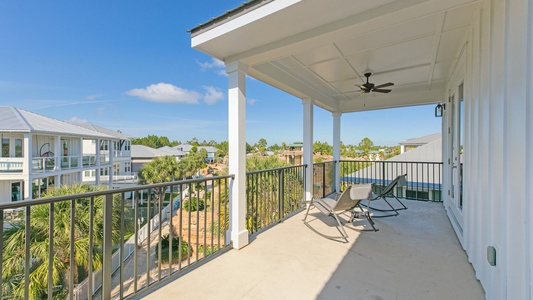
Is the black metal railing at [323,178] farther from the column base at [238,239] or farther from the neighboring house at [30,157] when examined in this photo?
the neighboring house at [30,157]

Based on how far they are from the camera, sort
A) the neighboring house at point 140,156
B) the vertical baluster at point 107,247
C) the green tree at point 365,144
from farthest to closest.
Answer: the green tree at point 365,144 < the neighboring house at point 140,156 < the vertical baluster at point 107,247

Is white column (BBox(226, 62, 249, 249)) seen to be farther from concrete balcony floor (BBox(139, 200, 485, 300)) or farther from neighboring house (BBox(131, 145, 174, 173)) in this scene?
neighboring house (BBox(131, 145, 174, 173))

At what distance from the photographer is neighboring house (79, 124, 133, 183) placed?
63.1 ft

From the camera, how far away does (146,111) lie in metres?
38.5

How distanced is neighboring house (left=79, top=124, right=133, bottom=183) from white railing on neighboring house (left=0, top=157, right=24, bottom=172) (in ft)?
21.1

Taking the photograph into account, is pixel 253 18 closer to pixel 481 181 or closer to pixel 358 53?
pixel 358 53

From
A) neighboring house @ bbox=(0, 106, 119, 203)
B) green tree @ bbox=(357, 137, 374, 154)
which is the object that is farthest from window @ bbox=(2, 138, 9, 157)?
green tree @ bbox=(357, 137, 374, 154)

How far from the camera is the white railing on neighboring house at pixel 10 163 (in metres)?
11.1

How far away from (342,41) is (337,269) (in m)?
2.55

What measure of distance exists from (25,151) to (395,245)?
16334 mm

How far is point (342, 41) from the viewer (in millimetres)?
2686

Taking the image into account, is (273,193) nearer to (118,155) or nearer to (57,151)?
(57,151)

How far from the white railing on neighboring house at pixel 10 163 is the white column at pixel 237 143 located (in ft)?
47.8

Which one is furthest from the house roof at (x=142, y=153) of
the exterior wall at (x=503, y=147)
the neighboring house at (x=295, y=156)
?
the exterior wall at (x=503, y=147)
